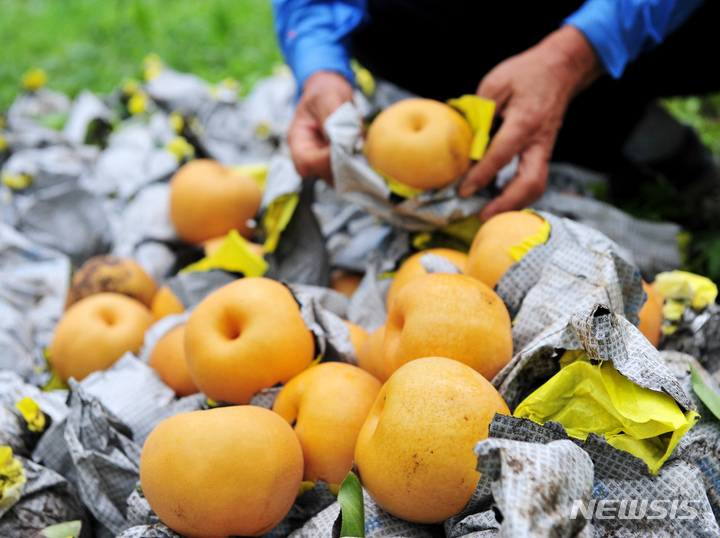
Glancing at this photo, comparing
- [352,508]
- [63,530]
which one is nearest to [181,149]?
[63,530]

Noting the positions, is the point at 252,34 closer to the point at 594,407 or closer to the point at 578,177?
the point at 578,177

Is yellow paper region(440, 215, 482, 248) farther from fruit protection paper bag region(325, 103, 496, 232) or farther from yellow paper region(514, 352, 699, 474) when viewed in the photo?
yellow paper region(514, 352, 699, 474)

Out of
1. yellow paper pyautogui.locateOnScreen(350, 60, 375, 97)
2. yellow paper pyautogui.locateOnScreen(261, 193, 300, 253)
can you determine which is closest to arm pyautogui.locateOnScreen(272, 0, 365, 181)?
yellow paper pyautogui.locateOnScreen(261, 193, 300, 253)

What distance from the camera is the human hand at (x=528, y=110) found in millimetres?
1335

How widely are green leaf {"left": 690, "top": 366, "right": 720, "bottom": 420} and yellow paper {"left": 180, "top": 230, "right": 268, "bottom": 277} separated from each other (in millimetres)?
993

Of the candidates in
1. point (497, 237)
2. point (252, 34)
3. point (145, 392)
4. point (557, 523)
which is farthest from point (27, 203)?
point (252, 34)

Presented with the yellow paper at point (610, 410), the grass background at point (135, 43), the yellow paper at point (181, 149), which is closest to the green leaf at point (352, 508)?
the yellow paper at point (610, 410)

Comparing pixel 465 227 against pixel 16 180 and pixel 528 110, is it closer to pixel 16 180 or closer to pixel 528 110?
pixel 528 110

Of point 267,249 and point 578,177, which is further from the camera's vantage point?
point 578,177

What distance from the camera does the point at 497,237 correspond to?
114 centimetres

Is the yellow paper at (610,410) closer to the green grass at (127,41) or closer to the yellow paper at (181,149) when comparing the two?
the yellow paper at (181,149)

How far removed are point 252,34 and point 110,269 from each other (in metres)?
3.07

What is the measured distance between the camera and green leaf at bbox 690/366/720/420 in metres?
0.93

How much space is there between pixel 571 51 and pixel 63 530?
1432 millimetres
